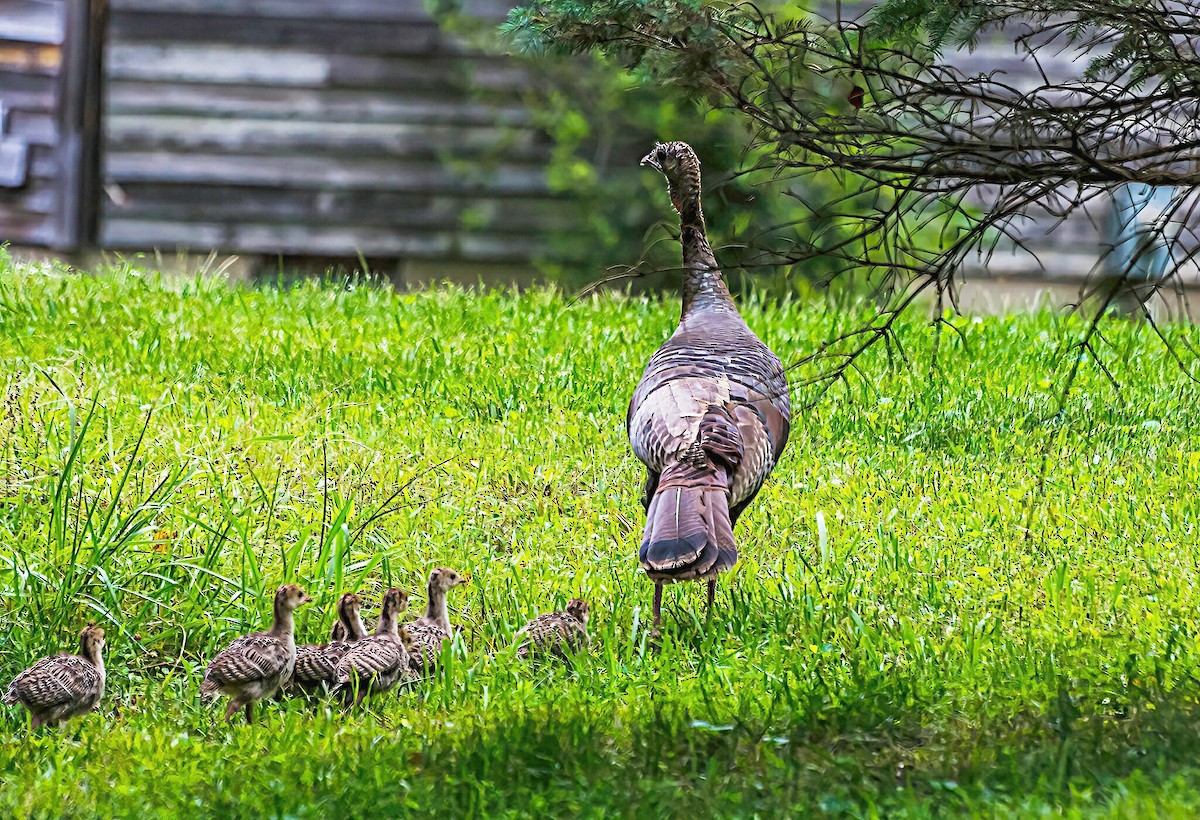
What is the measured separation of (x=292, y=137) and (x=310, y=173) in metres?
0.32

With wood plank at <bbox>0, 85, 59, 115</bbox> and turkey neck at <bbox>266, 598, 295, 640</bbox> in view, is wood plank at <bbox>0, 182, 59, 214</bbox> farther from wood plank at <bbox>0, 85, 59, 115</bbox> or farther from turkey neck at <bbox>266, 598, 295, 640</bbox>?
turkey neck at <bbox>266, 598, 295, 640</bbox>

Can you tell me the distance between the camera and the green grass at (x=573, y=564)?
3916 mm

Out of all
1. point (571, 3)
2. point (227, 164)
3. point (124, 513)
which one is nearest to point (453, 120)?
point (227, 164)

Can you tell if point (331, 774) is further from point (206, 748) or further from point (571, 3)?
point (571, 3)

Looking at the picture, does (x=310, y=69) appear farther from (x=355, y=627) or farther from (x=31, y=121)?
(x=355, y=627)

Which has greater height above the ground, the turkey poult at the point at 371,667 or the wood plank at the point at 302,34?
the wood plank at the point at 302,34

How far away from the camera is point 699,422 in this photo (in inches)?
198

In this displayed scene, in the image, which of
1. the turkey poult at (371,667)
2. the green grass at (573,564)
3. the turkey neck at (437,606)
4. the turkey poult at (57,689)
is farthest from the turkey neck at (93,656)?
the turkey neck at (437,606)

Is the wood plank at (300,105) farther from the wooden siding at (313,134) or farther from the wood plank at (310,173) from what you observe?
the wood plank at (310,173)

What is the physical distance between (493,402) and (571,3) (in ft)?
10.8

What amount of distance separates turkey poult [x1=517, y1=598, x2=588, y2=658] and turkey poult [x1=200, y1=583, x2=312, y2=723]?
80 centimetres

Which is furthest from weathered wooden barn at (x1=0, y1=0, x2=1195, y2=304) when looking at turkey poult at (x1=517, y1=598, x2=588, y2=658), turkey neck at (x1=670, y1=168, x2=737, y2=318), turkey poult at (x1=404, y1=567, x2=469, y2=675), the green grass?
turkey poult at (x1=517, y1=598, x2=588, y2=658)

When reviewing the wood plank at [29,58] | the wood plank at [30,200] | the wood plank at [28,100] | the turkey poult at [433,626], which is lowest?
the turkey poult at [433,626]

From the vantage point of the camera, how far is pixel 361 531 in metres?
5.68
